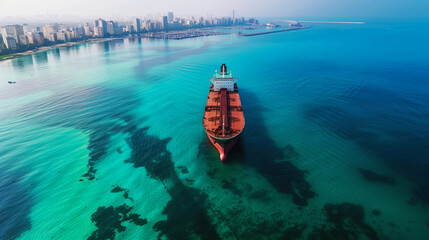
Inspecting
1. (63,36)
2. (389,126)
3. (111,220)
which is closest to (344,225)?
(111,220)

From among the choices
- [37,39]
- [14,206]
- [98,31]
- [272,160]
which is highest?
[98,31]

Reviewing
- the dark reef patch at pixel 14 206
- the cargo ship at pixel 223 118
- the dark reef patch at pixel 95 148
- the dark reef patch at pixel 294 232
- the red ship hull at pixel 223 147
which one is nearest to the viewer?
the dark reef patch at pixel 294 232

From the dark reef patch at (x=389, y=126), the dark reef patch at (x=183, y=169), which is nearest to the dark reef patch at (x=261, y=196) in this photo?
the dark reef patch at (x=183, y=169)

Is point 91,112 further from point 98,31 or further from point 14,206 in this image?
point 98,31

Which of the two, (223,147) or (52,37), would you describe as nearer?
(223,147)

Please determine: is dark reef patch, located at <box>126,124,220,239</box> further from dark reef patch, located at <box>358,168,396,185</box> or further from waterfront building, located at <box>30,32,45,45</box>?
waterfront building, located at <box>30,32,45,45</box>

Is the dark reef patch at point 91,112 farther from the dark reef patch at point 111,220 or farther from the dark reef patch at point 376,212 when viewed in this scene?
the dark reef patch at point 376,212

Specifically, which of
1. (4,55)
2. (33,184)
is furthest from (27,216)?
(4,55)
